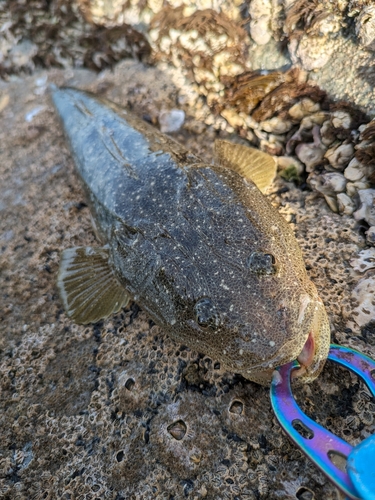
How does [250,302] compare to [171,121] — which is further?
[171,121]

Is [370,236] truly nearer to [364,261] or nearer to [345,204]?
[364,261]

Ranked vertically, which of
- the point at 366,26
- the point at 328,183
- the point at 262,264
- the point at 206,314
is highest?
the point at 366,26

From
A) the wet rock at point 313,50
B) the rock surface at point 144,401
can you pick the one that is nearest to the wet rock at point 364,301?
the rock surface at point 144,401

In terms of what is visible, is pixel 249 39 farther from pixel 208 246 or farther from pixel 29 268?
pixel 29 268

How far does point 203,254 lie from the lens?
7.59ft

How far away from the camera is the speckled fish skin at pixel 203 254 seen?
2027mm

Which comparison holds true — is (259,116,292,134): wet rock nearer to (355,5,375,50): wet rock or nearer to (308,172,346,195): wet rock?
(308,172,346,195): wet rock

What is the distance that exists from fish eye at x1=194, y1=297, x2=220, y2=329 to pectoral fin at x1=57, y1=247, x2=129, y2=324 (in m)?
0.87

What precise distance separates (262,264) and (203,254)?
40 cm

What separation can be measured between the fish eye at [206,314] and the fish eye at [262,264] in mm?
334

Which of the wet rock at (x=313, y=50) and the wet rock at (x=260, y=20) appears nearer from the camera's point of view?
the wet rock at (x=313, y=50)

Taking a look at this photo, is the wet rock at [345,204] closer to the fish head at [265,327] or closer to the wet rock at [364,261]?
the wet rock at [364,261]

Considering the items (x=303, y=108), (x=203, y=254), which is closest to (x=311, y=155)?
(x=303, y=108)

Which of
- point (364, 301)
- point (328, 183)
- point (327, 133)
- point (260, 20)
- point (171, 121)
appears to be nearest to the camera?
point (364, 301)
